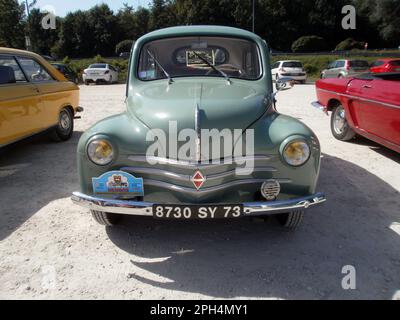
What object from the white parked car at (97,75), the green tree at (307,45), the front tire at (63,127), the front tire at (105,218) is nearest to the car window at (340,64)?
the white parked car at (97,75)

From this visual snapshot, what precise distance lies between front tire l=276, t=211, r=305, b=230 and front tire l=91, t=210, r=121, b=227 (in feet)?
5.07

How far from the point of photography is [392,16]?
144 feet

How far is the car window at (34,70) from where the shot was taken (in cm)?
581

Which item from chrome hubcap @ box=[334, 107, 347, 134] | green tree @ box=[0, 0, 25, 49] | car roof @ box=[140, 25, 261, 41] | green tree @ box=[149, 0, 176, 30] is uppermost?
green tree @ box=[149, 0, 176, 30]

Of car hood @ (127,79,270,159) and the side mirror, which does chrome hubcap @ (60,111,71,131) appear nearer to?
car hood @ (127,79,270,159)

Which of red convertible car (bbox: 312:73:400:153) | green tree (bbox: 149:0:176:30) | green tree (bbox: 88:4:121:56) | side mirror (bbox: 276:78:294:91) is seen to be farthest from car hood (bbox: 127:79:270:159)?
green tree (bbox: 149:0:176:30)

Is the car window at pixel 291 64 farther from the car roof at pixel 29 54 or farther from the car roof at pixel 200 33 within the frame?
the car roof at pixel 200 33

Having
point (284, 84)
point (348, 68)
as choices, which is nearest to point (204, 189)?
point (284, 84)

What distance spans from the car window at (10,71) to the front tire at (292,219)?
Result: 13.8 ft

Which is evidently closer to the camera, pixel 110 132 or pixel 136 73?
pixel 110 132

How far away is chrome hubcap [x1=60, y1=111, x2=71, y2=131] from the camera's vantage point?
6832mm

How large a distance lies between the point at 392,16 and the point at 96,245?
166 ft
